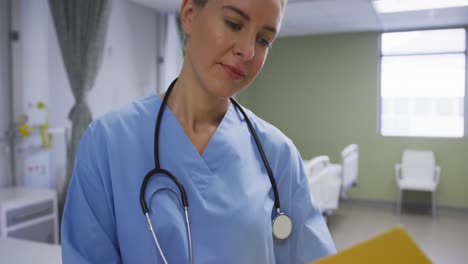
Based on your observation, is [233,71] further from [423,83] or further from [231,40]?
[423,83]

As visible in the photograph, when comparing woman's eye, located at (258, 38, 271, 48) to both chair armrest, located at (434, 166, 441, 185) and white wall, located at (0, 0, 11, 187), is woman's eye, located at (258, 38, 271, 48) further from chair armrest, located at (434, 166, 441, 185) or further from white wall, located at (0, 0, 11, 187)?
chair armrest, located at (434, 166, 441, 185)

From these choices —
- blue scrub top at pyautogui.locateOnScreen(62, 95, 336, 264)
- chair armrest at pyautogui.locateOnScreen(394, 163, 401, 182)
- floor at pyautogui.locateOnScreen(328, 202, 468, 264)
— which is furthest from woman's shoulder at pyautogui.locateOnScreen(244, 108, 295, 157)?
chair armrest at pyautogui.locateOnScreen(394, 163, 401, 182)

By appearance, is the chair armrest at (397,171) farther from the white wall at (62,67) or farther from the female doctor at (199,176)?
the female doctor at (199,176)

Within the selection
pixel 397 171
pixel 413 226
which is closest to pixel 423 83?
pixel 397 171

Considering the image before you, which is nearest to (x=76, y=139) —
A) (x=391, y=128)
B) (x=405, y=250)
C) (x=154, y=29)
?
(x=154, y=29)

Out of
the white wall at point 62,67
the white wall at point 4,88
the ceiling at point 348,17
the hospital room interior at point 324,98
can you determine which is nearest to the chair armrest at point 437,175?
the hospital room interior at point 324,98

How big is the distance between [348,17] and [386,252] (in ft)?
14.8

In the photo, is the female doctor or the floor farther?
the floor

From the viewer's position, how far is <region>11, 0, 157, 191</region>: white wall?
3.03 metres

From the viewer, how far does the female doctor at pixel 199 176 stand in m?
0.70

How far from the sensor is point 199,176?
792mm

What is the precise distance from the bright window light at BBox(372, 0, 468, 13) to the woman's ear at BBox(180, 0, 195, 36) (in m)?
3.53

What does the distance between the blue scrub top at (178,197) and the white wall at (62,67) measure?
2.58 metres

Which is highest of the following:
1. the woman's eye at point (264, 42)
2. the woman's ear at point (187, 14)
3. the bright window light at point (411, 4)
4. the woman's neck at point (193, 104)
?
the bright window light at point (411, 4)
